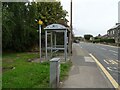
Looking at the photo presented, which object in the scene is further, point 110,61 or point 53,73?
point 110,61

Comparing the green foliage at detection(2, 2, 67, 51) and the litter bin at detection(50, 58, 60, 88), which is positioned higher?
the green foliage at detection(2, 2, 67, 51)

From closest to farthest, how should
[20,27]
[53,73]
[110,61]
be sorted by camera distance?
[53,73], [110,61], [20,27]

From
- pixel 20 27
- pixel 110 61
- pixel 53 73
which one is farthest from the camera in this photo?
pixel 20 27

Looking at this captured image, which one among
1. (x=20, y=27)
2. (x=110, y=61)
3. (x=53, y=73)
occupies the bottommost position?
(x=110, y=61)

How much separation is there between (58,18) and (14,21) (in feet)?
42.3

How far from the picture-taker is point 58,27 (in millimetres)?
18594

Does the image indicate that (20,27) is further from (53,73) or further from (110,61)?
(53,73)

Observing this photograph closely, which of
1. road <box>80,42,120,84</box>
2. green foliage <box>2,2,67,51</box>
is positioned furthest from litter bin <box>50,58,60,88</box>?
green foliage <box>2,2,67,51</box>

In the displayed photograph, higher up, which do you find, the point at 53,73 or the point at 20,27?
the point at 20,27

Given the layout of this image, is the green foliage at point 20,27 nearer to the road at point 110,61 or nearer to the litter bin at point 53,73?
the road at point 110,61

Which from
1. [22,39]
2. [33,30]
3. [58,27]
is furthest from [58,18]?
[58,27]

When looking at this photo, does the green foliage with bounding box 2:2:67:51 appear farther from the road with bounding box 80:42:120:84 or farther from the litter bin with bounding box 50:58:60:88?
the litter bin with bounding box 50:58:60:88

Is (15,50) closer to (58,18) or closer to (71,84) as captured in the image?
(58,18)

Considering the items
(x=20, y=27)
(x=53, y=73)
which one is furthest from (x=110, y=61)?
(x=53, y=73)
